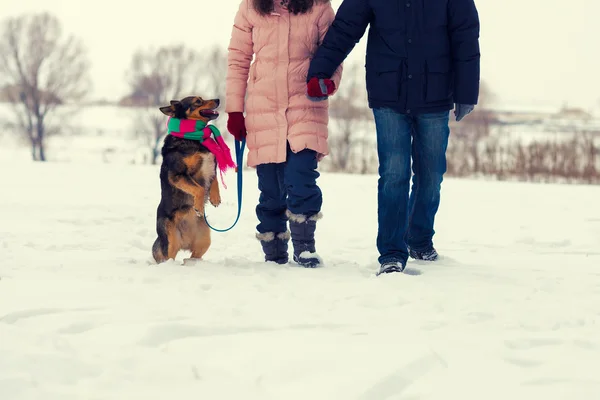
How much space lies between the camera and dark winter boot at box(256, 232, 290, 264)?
4910 mm

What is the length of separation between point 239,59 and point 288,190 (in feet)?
2.90

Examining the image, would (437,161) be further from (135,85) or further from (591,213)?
(135,85)

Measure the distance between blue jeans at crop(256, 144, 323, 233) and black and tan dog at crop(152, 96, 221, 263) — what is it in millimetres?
323

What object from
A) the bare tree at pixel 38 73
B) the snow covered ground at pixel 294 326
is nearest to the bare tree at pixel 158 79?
the bare tree at pixel 38 73

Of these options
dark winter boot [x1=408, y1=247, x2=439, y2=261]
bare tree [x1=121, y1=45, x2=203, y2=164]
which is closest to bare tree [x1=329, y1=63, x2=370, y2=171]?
bare tree [x1=121, y1=45, x2=203, y2=164]

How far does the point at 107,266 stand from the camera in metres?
4.63

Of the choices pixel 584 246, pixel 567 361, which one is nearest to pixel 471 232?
pixel 584 246

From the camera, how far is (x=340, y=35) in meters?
4.45

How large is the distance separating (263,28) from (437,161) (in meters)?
1.37

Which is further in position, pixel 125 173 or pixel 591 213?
pixel 125 173

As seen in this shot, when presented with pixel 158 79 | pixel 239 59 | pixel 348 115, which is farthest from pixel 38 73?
pixel 239 59

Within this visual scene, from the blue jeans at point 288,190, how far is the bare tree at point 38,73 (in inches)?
1801

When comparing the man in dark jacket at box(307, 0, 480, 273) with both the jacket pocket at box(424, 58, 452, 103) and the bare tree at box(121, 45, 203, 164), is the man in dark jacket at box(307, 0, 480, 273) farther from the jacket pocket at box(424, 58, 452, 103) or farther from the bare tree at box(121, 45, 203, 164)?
the bare tree at box(121, 45, 203, 164)

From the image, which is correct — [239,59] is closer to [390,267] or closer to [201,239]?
[201,239]
